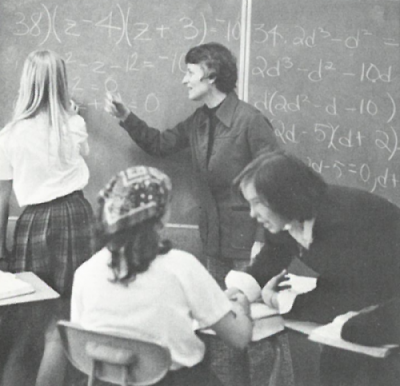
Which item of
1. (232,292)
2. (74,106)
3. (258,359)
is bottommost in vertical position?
(258,359)

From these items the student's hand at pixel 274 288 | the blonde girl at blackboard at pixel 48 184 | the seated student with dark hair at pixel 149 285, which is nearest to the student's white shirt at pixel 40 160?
the blonde girl at blackboard at pixel 48 184

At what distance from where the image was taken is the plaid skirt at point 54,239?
2.01 metres

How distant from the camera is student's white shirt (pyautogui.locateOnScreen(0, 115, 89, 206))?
2.02m

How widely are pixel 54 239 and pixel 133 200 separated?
569 millimetres

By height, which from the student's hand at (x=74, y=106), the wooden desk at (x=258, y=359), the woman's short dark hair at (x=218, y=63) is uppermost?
the woman's short dark hair at (x=218, y=63)

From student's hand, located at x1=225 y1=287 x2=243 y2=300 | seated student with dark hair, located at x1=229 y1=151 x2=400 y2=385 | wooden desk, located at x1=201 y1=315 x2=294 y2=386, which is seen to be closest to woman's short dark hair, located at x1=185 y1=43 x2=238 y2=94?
seated student with dark hair, located at x1=229 y1=151 x2=400 y2=385

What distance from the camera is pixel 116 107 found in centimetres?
A: 203

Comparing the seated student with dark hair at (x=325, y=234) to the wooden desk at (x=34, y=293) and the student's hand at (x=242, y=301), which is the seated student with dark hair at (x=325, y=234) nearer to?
the student's hand at (x=242, y=301)

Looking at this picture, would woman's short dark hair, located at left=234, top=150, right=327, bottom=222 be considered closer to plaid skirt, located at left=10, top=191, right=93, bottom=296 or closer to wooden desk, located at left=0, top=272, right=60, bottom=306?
plaid skirt, located at left=10, top=191, right=93, bottom=296

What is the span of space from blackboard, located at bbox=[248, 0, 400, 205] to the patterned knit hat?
17.3 inches

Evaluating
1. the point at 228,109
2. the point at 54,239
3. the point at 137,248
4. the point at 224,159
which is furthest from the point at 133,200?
the point at 54,239

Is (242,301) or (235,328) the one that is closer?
(235,328)

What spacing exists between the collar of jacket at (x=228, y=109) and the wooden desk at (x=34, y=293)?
2.59 feet

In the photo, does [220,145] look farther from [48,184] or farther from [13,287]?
[13,287]
